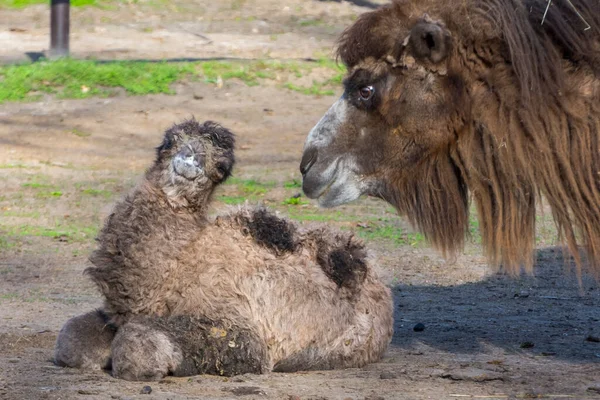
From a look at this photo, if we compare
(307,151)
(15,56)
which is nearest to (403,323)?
(307,151)

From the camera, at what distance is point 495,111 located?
4.65 m

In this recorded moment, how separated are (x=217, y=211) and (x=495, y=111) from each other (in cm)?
→ 162

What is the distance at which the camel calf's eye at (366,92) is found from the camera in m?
4.85

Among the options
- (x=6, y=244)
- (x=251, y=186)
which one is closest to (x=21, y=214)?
(x=6, y=244)

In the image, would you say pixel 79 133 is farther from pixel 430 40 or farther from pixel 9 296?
pixel 430 40

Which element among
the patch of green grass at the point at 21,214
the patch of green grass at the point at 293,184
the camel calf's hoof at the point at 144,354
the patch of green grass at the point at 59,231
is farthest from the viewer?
the patch of green grass at the point at 293,184

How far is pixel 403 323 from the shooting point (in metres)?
6.46

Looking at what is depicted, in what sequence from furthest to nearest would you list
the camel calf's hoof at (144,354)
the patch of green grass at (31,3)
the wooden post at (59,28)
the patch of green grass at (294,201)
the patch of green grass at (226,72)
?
the patch of green grass at (31,3) → the wooden post at (59,28) → the patch of green grass at (226,72) → the patch of green grass at (294,201) → the camel calf's hoof at (144,354)

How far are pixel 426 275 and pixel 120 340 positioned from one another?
3.73m

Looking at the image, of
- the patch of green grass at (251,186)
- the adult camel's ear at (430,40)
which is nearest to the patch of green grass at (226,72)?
the patch of green grass at (251,186)

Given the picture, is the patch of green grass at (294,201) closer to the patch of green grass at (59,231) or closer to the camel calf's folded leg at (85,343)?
the patch of green grass at (59,231)

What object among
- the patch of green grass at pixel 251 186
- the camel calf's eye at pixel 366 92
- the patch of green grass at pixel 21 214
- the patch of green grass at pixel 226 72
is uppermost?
the camel calf's eye at pixel 366 92

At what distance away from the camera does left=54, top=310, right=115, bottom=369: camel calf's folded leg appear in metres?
4.86

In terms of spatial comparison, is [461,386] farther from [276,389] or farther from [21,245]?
[21,245]
